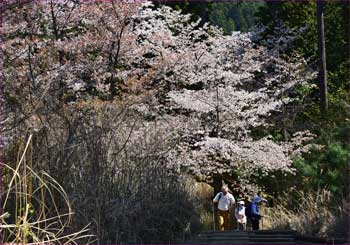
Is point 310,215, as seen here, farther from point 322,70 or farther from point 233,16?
point 233,16

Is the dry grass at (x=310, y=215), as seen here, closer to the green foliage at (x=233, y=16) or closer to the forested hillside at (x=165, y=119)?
the forested hillside at (x=165, y=119)

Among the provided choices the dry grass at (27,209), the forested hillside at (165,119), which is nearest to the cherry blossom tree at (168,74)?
the forested hillside at (165,119)

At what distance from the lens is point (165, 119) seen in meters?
13.5

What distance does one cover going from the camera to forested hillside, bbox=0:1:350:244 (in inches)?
303

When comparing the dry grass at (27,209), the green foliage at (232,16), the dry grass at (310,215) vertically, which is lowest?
the dry grass at (27,209)

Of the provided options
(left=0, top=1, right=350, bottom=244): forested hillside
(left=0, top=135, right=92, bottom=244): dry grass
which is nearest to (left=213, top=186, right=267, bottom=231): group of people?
(left=0, top=1, right=350, bottom=244): forested hillside

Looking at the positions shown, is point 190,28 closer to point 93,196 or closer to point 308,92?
point 308,92

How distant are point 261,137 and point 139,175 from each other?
6.83m

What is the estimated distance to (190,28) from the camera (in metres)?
16.0

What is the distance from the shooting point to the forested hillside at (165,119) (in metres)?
7.70

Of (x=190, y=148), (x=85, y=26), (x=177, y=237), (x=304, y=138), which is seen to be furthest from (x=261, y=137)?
(x=177, y=237)

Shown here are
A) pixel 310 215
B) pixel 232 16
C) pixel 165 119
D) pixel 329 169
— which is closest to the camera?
pixel 310 215

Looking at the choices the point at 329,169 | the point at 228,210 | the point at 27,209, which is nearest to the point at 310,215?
the point at 228,210

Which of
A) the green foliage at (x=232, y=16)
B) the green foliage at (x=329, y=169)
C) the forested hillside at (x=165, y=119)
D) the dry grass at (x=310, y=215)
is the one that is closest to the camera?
the forested hillside at (x=165, y=119)
